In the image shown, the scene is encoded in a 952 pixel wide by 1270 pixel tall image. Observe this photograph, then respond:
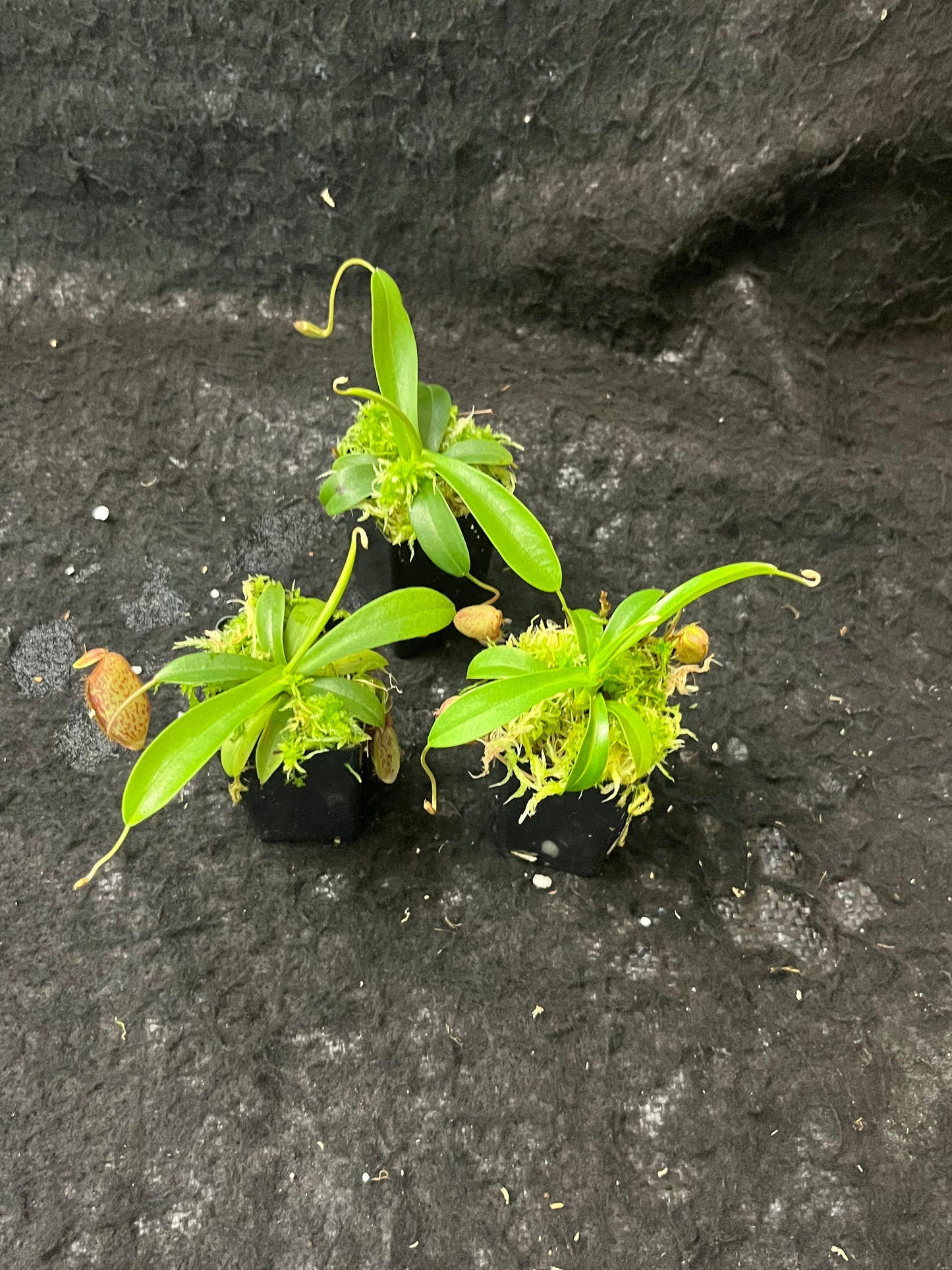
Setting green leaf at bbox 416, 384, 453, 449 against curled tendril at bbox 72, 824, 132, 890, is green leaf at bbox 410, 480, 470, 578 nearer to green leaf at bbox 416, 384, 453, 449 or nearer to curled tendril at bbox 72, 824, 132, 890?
green leaf at bbox 416, 384, 453, 449

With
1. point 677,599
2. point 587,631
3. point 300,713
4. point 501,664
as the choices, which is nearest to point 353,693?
point 300,713

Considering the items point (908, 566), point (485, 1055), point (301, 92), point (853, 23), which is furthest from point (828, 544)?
point (301, 92)

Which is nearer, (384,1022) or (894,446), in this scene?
(384,1022)

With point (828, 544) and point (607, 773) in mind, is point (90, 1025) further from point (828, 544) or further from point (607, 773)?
point (828, 544)

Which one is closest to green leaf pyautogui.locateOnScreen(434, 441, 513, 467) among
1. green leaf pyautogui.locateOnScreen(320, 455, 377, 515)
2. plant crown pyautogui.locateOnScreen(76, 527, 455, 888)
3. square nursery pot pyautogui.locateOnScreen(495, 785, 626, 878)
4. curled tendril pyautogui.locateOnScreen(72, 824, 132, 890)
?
green leaf pyautogui.locateOnScreen(320, 455, 377, 515)

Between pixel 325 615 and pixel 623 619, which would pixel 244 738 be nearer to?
pixel 325 615

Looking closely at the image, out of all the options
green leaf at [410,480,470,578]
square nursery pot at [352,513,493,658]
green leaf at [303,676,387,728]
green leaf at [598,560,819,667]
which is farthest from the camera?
square nursery pot at [352,513,493,658]
